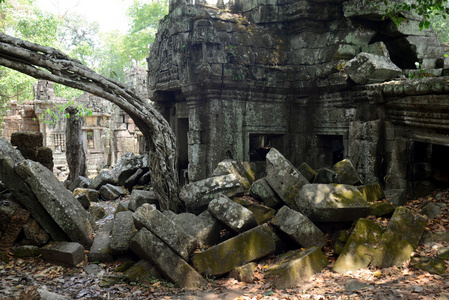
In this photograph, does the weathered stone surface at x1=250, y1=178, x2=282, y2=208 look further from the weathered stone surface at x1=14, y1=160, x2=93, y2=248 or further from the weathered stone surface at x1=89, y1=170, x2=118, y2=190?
the weathered stone surface at x1=89, y1=170, x2=118, y2=190

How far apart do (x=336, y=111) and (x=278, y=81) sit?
4.91ft

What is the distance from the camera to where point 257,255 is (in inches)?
170

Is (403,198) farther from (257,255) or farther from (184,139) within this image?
(184,139)

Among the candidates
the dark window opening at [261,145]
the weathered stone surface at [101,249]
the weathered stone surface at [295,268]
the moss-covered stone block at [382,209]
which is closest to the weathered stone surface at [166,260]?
the weathered stone surface at [101,249]

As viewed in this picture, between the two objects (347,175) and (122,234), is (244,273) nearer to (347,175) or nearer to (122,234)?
(122,234)

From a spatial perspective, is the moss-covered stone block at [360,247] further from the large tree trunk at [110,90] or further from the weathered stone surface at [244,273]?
the large tree trunk at [110,90]

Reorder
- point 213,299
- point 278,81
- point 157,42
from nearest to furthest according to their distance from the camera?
1. point 213,299
2. point 278,81
3. point 157,42

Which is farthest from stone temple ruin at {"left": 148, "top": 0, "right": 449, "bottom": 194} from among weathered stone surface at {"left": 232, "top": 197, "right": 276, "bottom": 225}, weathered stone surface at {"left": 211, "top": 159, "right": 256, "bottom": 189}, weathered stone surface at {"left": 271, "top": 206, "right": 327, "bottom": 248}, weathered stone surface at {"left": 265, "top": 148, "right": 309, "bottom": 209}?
weathered stone surface at {"left": 271, "top": 206, "right": 327, "bottom": 248}

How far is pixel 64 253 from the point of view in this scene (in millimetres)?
4516

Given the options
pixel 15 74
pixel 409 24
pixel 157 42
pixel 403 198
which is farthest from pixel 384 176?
pixel 15 74

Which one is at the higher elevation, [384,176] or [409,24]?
[409,24]

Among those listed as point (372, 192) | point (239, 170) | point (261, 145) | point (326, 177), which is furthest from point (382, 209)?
point (261, 145)

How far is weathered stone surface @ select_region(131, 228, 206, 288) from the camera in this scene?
13.3 ft

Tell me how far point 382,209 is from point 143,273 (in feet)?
10.7
